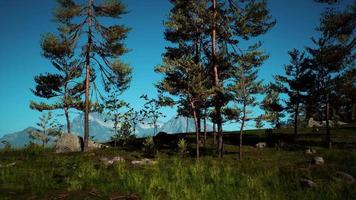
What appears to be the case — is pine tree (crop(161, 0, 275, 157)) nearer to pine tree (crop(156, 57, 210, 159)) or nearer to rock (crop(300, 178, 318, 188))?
pine tree (crop(156, 57, 210, 159))

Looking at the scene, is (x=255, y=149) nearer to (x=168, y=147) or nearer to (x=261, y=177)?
(x=168, y=147)

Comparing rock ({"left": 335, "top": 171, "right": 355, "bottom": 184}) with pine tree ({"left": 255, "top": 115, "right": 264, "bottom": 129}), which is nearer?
rock ({"left": 335, "top": 171, "right": 355, "bottom": 184})

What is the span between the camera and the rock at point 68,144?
31797 mm

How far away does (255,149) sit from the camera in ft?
111

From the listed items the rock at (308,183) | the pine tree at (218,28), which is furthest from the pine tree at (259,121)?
the rock at (308,183)

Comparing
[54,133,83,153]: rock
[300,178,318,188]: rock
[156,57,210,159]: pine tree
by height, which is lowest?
[300,178,318,188]: rock

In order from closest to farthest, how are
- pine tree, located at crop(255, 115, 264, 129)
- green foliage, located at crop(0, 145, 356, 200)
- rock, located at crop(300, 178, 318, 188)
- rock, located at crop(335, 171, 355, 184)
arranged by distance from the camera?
green foliage, located at crop(0, 145, 356, 200) < rock, located at crop(300, 178, 318, 188) < rock, located at crop(335, 171, 355, 184) < pine tree, located at crop(255, 115, 264, 129)

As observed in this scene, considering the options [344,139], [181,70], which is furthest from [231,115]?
[344,139]

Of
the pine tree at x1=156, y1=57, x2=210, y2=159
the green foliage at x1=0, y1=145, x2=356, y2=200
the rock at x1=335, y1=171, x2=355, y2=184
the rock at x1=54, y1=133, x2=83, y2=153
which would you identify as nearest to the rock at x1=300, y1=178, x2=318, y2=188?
the green foliage at x1=0, y1=145, x2=356, y2=200

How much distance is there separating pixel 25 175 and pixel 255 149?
2481 cm

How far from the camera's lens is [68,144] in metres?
32.7

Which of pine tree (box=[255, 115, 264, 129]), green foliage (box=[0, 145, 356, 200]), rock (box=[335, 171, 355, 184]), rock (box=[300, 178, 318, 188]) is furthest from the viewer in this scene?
pine tree (box=[255, 115, 264, 129])

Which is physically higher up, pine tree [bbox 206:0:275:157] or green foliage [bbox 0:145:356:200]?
pine tree [bbox 206:0:275:157]

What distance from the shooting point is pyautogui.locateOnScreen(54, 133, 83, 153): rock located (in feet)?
104
